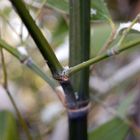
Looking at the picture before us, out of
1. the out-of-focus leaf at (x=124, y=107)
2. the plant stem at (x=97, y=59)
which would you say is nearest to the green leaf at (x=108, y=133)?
the out-of-focus leaf at (x=124, y=107)

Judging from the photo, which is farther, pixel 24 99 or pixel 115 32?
pixel 24 99

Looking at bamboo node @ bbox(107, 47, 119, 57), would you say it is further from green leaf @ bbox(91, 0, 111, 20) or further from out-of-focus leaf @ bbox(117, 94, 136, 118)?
out-of-focus leaf @ bbox(117, 94, 136, 118)

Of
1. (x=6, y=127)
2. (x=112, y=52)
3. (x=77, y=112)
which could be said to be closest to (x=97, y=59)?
(x=112, y=52)

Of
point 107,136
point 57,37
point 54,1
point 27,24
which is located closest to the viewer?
point 27,24

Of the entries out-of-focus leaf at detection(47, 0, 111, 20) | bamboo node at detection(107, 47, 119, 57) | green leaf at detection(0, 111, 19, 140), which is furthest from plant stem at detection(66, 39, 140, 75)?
green leaf at detection(0, 111, 19, 140)

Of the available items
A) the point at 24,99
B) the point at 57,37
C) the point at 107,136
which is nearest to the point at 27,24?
the point at 107,136

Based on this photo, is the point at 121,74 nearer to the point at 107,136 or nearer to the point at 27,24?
the point at 107,136
